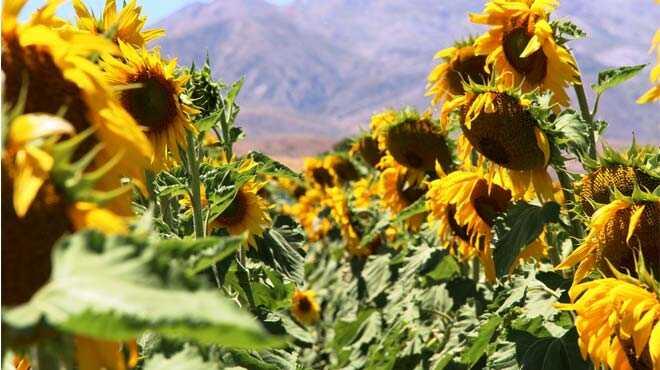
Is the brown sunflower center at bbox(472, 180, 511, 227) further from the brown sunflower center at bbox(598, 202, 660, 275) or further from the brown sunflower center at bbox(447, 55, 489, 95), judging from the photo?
the brown sunflower center at bbox(598, 202, 660, 275)

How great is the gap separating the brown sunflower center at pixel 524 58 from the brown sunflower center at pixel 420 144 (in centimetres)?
88

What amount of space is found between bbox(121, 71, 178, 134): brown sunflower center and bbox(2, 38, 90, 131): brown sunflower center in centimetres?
113

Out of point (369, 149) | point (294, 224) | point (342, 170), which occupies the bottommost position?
point (342, 170)

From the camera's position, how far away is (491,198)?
2463 mm

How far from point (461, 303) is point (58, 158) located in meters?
2.77

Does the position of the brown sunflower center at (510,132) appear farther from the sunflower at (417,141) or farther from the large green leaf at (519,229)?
the sunflower at (417,141)

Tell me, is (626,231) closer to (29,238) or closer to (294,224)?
(29,238)

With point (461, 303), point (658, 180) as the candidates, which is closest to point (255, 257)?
point (461, 303)

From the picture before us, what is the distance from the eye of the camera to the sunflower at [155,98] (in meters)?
1.88

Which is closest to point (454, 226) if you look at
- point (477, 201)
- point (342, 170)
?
point (477, 201)

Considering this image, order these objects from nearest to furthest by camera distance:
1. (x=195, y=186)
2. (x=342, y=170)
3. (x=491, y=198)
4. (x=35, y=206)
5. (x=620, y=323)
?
(x=35, y=206)
(x=620, y=323)
(x=195, y=186)
(x=491, y=198)
(x=342, y=170)

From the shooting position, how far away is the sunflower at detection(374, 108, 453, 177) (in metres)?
3.29

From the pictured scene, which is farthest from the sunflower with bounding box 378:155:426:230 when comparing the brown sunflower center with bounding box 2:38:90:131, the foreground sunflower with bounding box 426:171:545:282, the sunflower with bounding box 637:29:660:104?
the brown sunflower center with bounding box 2:38:90:131

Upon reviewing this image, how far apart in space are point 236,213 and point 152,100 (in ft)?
2.74
